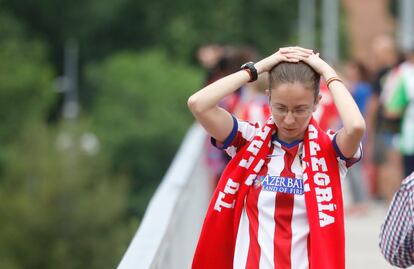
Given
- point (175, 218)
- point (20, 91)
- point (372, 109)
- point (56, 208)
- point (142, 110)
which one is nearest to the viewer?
point (175, 218)

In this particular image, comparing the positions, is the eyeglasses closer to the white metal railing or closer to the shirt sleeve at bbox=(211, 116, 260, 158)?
the shirt sleeve at bbox=(211, 116, 260, 158)

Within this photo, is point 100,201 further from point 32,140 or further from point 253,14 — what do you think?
point 253,14

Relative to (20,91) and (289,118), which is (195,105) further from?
(20,91)

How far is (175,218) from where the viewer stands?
8117 mm

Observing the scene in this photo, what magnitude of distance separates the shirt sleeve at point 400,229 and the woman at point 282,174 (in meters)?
0.66

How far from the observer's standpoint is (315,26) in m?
79.4

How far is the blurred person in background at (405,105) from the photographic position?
39.2 feet

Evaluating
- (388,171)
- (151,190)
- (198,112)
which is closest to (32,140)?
(151,190)

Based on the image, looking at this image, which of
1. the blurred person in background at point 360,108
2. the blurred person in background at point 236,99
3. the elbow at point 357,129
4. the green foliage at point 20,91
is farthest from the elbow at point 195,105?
the green foliage at point 20,91

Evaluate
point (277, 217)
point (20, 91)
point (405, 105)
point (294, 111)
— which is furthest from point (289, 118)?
point (20, 91)

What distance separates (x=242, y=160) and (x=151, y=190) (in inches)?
2587

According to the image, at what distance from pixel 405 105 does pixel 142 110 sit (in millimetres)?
61177

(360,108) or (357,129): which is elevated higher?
(360,108)

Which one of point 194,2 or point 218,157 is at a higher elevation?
point 194,2
